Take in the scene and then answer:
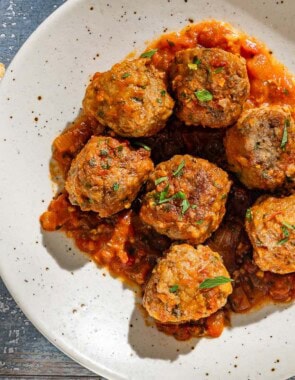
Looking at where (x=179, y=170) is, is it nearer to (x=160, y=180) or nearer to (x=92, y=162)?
(x=160, y=180)

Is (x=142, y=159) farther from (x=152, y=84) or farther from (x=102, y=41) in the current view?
(x=102, y=41)

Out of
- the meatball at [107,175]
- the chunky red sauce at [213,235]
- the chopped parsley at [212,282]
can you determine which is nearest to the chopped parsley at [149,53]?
the chunky red sauce at [213,235]

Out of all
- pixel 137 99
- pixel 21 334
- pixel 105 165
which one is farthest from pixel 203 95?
pixel 21 334

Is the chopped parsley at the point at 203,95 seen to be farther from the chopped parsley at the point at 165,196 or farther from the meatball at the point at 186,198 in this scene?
the chopped parsley at the point at 165,196

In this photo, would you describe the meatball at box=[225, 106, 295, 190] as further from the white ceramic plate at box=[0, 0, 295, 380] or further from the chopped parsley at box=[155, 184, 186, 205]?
the white ceramic plate at box=[0, 0, 295, 380]

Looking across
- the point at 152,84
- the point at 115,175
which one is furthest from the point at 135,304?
the point at 152,84

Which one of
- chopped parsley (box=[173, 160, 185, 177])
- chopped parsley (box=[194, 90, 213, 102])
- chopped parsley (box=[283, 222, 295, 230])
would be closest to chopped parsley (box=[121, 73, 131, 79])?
chopped parsley (box=[194, 90, 213, 102])
